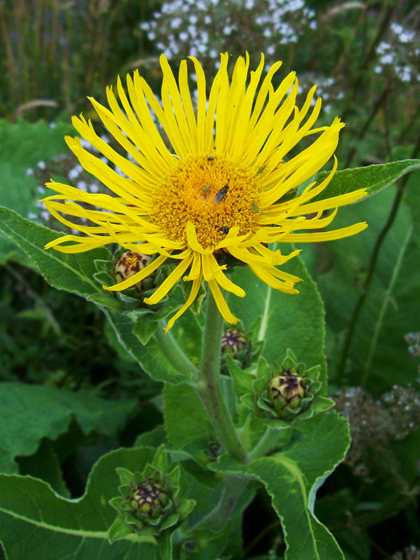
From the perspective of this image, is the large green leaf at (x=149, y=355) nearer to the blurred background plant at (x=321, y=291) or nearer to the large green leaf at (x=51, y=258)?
the large green leaf at (x=51, y=258)

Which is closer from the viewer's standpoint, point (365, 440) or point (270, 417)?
point (270, 417)

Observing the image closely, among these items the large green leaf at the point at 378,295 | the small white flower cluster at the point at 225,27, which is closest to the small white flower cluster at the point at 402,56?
the small white flower cluster at the point at 225,27

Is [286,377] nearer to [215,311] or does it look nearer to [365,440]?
[215,311]

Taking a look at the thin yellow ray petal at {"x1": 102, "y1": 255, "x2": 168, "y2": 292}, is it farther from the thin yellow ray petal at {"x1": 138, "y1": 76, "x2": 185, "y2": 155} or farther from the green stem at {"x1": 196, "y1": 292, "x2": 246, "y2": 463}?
the thin yellow ray petal at {"x1": 138, "y1": 76, "x2": 185, "y2": 155}

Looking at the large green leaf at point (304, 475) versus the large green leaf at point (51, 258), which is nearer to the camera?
the large green leaf at point (304, 475)

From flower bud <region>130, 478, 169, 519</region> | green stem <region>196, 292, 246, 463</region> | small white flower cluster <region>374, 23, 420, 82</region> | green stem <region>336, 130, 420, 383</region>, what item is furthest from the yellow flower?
small white flower cluster <region>374, 23, 420, 82</region>

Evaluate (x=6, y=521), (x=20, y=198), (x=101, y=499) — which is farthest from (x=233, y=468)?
(x=20, y=198)
